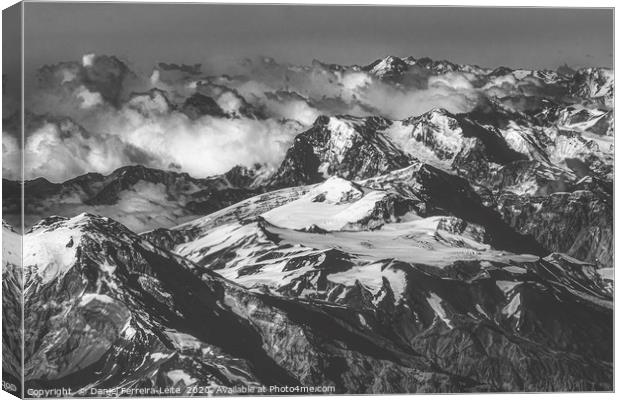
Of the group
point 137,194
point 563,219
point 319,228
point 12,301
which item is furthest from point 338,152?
point 12,301

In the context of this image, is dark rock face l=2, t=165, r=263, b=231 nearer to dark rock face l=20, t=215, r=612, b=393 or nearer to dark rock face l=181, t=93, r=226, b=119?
dark rock face l=20, t=215, r=612, b=393

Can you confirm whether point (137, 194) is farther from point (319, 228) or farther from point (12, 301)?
point (319, 228)

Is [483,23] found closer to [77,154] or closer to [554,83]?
[554,83]

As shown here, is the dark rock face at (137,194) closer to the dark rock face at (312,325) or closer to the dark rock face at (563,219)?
the dark rock face at (312,325)

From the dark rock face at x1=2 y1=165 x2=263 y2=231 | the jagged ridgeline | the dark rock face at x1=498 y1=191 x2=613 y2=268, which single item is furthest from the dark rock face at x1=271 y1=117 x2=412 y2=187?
the dark rock face at x1=498 y1=191 x2=613 y2=268

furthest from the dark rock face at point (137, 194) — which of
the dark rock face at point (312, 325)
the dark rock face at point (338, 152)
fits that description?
the dark rock face at point (338, 152)

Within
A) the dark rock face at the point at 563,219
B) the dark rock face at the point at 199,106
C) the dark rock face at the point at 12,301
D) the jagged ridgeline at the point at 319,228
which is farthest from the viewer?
the dark rock face at the point at 563,219

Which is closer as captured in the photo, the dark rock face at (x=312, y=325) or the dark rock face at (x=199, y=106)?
the dark rock face at (x=312, y=325)
